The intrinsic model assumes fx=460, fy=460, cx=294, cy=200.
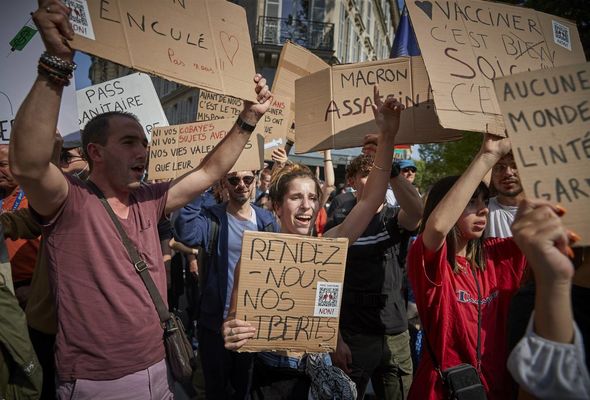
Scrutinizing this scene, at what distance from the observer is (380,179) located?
7.80 feet

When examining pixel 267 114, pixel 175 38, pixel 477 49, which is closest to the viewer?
pixel 477 49

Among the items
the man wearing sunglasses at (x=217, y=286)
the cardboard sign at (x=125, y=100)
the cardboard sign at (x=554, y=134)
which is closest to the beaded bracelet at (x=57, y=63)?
the cardboard sign at (x=554, y=134)

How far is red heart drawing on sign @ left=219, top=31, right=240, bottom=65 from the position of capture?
7.70 feet

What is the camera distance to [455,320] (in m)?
2.12

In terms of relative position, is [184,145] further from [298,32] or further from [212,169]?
[298,32]

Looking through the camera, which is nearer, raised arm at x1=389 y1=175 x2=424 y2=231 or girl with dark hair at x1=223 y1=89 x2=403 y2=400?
girl with dark hair at x1=223 y1=89 x2=403 y2=400

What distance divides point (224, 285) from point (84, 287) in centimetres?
140

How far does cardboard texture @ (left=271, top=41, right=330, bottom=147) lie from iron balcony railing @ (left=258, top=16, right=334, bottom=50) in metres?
17.7

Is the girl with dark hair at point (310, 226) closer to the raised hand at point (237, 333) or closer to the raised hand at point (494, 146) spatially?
the raised hand at point (237, 333)

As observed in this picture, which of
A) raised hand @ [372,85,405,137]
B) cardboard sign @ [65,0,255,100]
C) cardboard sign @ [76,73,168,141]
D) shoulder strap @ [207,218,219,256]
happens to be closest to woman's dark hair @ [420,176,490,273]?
raised hand @ [372,85,405,137]

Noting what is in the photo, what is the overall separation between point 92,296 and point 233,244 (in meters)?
1.47

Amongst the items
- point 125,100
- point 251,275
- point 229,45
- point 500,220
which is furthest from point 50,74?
point 500,220

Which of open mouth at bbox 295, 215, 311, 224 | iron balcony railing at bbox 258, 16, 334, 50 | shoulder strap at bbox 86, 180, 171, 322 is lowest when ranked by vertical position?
shoulder strap at bbox 86, 180, 171, 322

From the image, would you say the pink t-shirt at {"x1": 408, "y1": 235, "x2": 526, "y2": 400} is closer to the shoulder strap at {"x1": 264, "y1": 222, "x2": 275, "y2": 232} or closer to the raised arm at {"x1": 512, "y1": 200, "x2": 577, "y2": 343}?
→ the raised arm at {"x1": 512, "y1": 200, "x2": 577, "y2": 343}
